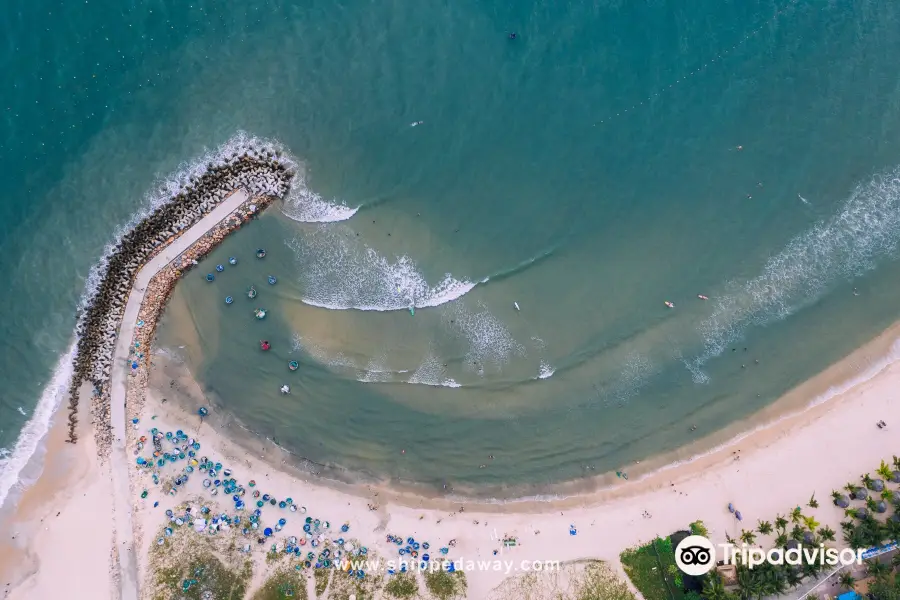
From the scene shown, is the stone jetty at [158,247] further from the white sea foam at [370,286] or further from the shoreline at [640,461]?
the white sea foam at [370,286]

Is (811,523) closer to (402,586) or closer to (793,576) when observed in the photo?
(793,576)

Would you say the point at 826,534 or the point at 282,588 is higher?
the point at 826,534

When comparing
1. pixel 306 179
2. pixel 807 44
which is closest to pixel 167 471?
pixel 306 179

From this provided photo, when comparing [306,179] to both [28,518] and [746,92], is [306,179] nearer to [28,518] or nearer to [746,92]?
[28,518]

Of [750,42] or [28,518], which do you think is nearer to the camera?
[28,518]

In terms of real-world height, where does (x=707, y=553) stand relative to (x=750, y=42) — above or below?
below

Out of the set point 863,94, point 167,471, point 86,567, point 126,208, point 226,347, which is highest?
point 863,94

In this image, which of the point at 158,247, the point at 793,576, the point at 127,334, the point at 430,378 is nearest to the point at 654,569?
the point at 793,576
